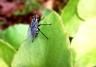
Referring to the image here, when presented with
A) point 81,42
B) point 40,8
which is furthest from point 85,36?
point 40,8

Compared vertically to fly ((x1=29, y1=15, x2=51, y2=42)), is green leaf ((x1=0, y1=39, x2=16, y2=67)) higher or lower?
lower

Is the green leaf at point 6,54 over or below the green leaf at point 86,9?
below

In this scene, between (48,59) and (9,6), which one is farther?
(9,6)

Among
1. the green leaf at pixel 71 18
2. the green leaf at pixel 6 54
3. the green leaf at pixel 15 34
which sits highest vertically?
the green leaf at pixel 71 18

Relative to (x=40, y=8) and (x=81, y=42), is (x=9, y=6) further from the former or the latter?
(x=81, y=42)
